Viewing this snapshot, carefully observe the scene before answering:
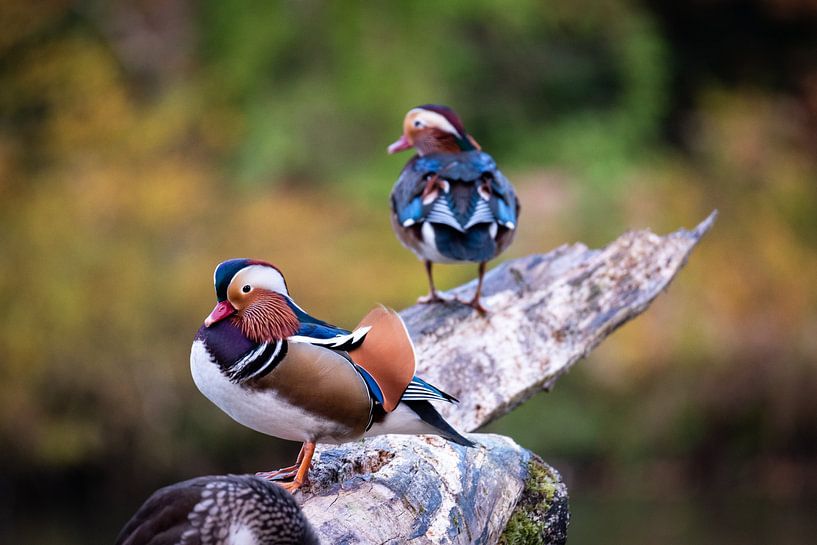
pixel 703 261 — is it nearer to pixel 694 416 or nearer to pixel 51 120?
pixel 694 416

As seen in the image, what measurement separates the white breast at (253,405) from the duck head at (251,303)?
79 mm

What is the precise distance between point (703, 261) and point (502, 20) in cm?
299

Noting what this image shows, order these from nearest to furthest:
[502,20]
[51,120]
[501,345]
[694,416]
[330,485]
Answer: [330,485], [501,345], [694,416], [51,120], [502,20]

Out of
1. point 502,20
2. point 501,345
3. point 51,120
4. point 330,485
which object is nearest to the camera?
point 330,485

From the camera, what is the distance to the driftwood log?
197 centimetres

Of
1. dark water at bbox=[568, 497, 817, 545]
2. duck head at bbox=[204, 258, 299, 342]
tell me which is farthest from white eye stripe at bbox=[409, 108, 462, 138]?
dark water at bbox=[568, 497, 817, 545]

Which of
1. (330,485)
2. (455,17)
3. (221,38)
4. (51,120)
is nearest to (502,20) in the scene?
(455,17)

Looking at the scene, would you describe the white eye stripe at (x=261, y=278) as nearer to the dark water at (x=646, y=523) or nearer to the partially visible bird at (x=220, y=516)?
the partially visible bird at (x=220, y=516)

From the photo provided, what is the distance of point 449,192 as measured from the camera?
9.56 feet

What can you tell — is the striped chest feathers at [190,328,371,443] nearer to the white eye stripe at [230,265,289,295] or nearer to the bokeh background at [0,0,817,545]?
the white eye stripe at [230,265,289,295]

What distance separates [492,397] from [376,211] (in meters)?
4.95

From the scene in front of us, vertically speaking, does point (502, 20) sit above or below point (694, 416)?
above

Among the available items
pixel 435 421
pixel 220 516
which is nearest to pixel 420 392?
pixel 435 421

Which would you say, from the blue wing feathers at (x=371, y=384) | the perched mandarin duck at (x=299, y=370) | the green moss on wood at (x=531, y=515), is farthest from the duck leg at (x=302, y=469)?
the green moss on wood at (x=531, y=515)
